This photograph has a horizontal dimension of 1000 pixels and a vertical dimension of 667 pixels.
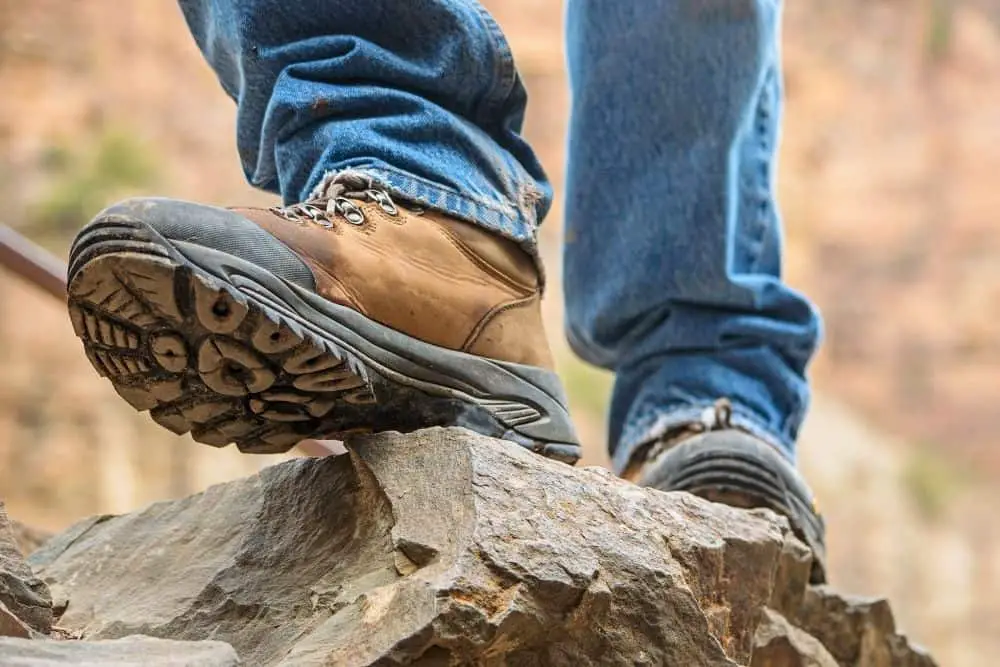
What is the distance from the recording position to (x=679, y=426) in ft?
3.31

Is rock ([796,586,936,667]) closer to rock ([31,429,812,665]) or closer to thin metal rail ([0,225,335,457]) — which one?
rock ([31,429,812,665])

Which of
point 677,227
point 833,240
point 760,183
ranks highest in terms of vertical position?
point 833,240

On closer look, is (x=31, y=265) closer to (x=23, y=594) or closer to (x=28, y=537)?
(x=28, y=537)

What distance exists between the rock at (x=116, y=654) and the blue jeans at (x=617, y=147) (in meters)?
0.33

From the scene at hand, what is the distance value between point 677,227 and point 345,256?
37 cm

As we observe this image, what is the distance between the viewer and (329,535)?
2.62ft

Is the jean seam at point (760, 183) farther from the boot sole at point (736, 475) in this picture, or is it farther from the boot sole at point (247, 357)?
the boot sole at point (247, 357)

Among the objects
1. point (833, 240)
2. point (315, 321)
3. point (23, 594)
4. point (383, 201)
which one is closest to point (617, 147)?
point (383, 201)

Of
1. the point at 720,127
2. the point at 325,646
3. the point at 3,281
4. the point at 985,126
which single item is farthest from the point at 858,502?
the point at 325,646

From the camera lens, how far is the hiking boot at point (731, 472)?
0.95 m

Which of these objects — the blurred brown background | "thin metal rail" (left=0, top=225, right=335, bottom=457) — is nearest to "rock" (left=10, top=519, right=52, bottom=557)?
"thin metal rail" (left=0, top=225, right=335, bottom=457)

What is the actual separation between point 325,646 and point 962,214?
687cm

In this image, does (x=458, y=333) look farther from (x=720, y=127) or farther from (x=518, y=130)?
(x=720, y=127)

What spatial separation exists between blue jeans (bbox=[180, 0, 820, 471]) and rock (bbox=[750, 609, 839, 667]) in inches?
5.5
